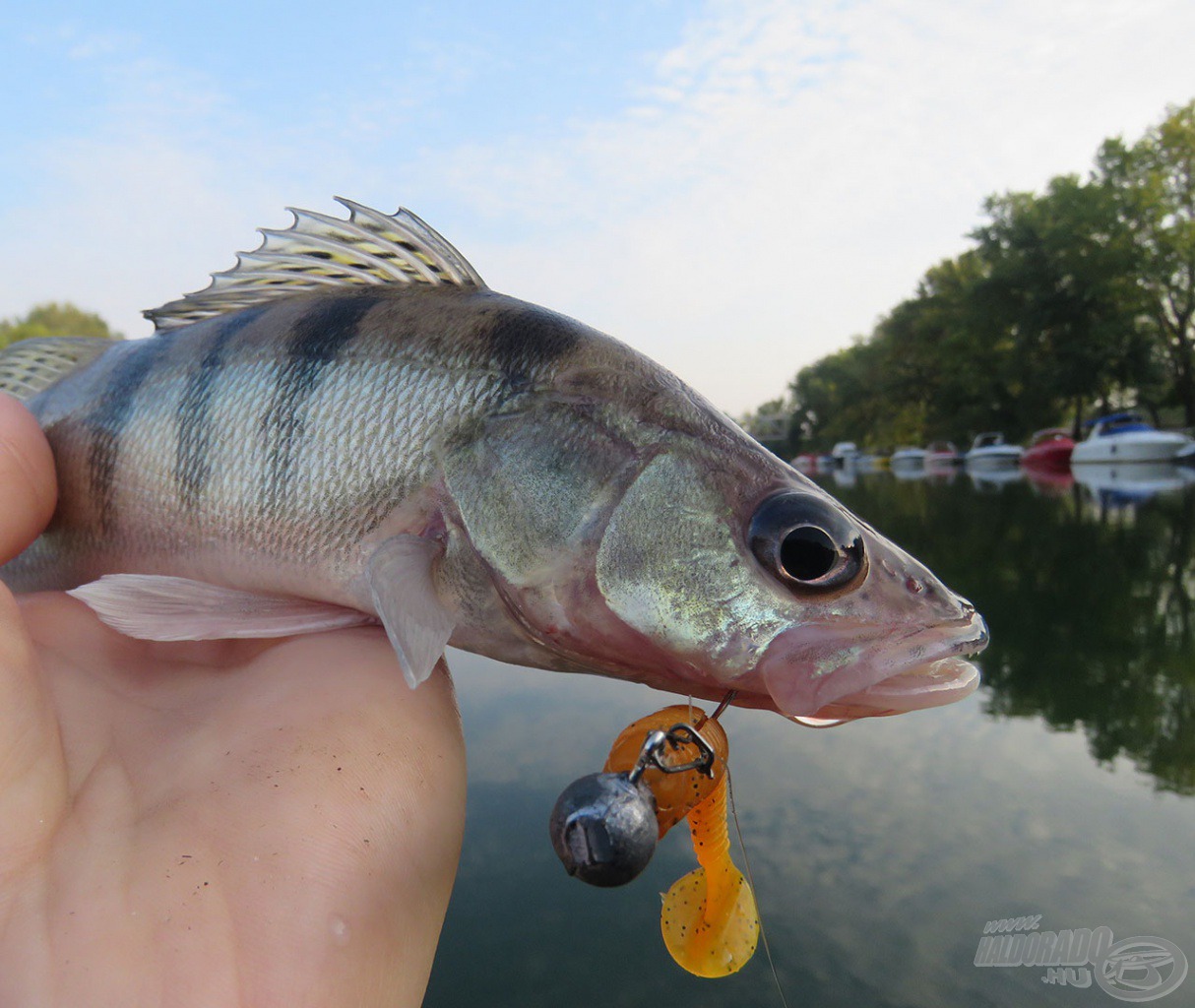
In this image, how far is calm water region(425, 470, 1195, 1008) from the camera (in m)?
3.38

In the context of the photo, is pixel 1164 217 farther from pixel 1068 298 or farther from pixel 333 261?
pixel 333 261

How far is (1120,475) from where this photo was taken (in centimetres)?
2716

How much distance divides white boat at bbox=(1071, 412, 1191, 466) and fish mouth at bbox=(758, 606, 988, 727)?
118 ft

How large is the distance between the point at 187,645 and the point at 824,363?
96370mm

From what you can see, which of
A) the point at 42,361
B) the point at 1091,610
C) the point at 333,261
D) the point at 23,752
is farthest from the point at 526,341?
the point at 1091,610

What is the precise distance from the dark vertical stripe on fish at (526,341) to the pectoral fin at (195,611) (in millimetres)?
695

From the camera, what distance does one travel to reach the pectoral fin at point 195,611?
1644mm

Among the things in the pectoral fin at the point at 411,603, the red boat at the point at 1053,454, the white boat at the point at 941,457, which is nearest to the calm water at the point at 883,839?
the pectoral fin at the point at 411,603

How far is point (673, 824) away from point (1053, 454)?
41.1m

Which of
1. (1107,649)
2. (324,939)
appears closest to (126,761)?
(324,939)

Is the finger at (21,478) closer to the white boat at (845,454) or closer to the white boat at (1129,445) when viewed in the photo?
the white boat at (1129,445)

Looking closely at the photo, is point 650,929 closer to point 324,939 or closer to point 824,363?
point 324,939

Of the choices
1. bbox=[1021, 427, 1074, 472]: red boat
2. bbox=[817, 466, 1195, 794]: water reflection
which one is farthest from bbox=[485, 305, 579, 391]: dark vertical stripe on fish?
bbox=[1021, 427, 1074, 472]: red boat

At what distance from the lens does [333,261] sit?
205 centimetres
